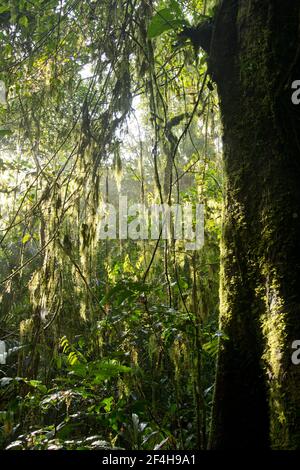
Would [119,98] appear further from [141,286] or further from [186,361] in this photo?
[186,361]

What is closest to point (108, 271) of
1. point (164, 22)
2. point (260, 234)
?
point (260, 234)

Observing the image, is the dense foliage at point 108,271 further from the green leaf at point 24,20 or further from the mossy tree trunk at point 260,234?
the mossy tree trunk at point 260,234

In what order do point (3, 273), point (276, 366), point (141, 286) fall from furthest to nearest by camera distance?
point (3, 273), point (141, 286), point (276, 366)

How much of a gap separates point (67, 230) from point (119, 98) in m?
1.05

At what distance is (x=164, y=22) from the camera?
2.53 metres

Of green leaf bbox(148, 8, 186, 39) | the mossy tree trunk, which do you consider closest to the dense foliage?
green leaf bbox(148, 8, 186, 39)

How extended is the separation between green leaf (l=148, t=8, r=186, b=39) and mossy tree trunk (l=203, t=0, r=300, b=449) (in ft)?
1.11

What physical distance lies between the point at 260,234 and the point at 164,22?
1.48 meters

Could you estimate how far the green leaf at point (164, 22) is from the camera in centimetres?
249

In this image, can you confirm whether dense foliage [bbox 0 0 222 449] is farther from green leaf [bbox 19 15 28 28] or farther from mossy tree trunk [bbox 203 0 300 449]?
mossy tree trunk [bbox 203 0 300 449]

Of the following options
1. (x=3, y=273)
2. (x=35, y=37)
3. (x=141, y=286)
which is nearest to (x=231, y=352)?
(x=141, y=286)

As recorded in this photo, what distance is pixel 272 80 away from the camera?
2.09m

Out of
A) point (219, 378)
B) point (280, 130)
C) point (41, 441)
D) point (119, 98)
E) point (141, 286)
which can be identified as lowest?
point (41, 441)

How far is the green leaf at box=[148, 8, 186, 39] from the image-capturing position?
249cm
